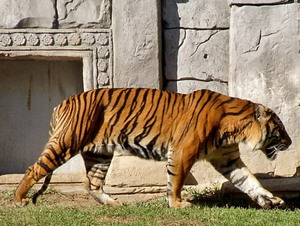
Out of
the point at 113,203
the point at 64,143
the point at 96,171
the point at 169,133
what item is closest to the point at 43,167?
the point at 64,143

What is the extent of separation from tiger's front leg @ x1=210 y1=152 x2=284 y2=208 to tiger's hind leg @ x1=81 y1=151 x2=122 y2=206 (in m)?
1.12

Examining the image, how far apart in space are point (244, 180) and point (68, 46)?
8.26 ft

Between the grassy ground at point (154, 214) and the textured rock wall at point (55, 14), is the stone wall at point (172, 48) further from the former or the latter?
the grassy ground at point (154, 214)

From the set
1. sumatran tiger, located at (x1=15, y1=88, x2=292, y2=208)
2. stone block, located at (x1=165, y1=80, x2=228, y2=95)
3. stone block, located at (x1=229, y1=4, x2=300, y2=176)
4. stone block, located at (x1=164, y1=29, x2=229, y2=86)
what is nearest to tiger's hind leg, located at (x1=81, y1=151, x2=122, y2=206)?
sumatran tiger, located at (x1=15, y1=88, x2=292, y2=208)

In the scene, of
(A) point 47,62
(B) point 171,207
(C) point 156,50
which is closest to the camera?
(B) point 171,207

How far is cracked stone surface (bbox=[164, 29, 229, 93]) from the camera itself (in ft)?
32.9

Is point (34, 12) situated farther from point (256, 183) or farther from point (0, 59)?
point (256, 183)

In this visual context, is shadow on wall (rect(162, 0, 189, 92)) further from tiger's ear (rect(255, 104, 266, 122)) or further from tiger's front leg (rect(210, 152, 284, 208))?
tiger's ear (rect(255, 104, 266, 122))

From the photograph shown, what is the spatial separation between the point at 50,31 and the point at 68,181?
1.72m

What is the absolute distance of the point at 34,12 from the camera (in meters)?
9.89

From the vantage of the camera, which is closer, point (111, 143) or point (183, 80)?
point (111, 143)

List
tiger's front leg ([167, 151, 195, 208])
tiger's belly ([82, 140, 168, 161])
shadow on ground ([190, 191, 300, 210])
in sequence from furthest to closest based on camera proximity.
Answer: shadow on ground ([190, 191, 300, 210]) → tiger's belly ([82, 140, 168, 161]) → tiger's front leg ([167, 151, 195, 208])

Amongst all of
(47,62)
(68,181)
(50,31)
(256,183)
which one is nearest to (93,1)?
(50,31)

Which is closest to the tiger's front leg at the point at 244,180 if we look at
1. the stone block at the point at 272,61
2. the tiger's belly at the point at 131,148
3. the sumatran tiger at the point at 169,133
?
the sumatran tiger at the point at 169,133
